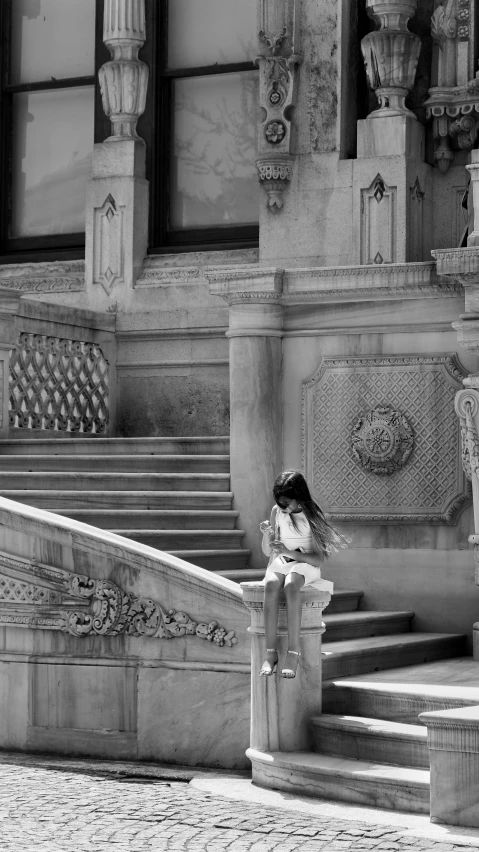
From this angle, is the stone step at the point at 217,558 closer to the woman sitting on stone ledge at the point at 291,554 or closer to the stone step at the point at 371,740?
the woman sitting on stone ledge at the point at 291,554

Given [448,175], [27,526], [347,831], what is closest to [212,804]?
[347,831]

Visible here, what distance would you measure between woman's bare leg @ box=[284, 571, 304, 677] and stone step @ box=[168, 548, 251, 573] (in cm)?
249

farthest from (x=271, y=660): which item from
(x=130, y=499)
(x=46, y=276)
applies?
(x=46, y=276)

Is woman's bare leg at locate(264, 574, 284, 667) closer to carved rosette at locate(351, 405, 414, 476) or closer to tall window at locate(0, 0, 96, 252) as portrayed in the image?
carved rosette at locate(351, 405, 414, 476)

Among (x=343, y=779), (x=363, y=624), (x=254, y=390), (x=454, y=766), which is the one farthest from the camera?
(x=254, y=390)

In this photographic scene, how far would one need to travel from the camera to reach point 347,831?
8.47 m

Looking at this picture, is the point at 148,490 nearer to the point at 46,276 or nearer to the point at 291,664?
the point at 291,664

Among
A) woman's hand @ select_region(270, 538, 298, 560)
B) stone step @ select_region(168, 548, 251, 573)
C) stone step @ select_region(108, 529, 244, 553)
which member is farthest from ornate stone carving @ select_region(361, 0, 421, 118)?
woman's hand @ select_region(270, 538, 298, 560)

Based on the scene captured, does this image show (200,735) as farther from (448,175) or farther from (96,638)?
(448,175)

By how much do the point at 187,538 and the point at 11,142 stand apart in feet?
24.8

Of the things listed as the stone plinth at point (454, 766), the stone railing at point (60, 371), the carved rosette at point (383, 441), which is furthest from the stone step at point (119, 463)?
the stone plinth at point (454, 766)

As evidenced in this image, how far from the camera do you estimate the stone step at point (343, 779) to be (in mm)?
8930

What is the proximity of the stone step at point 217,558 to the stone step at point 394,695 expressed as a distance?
2.06 m

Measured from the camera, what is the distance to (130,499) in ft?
42.4
